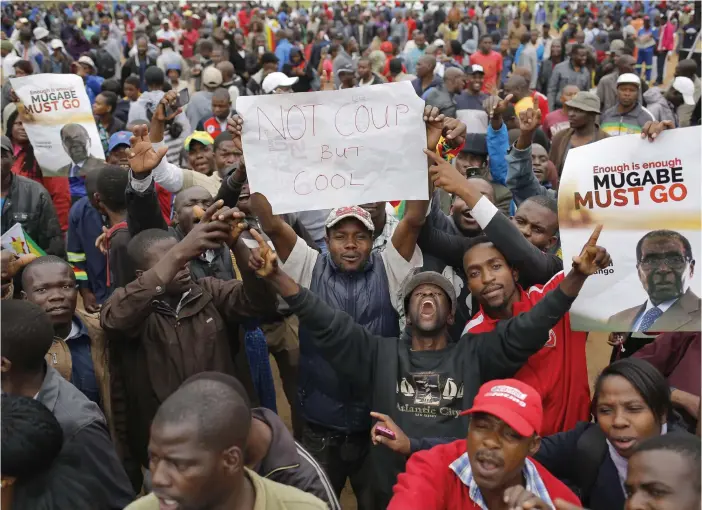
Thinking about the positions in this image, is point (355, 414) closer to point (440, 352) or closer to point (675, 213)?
point (440, 352)

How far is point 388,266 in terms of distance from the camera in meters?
3.79

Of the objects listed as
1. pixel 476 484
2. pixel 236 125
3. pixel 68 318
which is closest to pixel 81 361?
pixel 68 318

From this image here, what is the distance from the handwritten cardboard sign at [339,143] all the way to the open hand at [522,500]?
5.43 ft

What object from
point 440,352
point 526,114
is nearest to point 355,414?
point 440,352

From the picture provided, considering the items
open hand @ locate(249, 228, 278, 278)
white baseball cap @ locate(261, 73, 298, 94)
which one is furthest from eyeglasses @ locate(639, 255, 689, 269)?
white baseball cap @ locate(261, 73, 298, 94)

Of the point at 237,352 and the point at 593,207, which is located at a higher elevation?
the point at 593,207

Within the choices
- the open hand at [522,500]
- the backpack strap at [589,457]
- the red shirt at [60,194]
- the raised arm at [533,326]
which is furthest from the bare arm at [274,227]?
the red shirt at [60,194]

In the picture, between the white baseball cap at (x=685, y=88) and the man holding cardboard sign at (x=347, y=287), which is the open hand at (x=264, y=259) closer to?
the man holding cardboard sign at (x=347, y=287)

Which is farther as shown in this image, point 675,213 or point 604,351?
point 604,351

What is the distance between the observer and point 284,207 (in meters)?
3.64

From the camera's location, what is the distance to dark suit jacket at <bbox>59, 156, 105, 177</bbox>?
6.12 metres

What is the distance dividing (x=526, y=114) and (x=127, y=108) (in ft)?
22.6

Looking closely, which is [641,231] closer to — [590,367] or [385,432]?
[385,432]

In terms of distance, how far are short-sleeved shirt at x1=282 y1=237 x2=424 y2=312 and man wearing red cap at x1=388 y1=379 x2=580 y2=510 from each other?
45.7 inches
